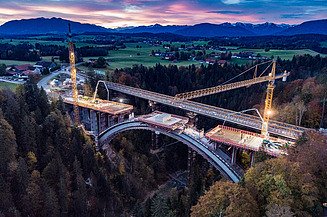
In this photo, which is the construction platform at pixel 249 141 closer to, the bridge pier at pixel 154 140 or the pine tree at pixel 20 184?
the bridge pier at pixel 154 140

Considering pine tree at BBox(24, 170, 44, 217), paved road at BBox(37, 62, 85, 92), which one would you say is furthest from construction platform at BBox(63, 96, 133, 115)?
pine tree at BBox(24, 170, 44, 217)

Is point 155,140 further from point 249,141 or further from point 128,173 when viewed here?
point 249,141

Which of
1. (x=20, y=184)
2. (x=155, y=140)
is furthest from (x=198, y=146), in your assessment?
(x=20, y=184)

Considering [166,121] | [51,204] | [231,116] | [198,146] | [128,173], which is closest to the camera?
[51,204]

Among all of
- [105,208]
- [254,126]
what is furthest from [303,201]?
[105,208]

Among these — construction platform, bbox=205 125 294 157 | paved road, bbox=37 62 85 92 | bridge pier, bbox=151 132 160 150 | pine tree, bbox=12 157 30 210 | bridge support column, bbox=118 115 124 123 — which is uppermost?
paved road, bbox=37 62 85 92

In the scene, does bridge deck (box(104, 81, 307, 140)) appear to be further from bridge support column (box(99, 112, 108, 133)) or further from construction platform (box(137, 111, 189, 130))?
bridge support column (box(99, 112, 108, 133))

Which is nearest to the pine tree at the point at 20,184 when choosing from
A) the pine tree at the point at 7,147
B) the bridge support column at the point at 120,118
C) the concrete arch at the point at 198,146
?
the pine tree at the point at 7,147
